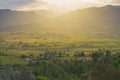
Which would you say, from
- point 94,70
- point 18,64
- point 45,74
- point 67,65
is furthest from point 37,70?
point 94,70

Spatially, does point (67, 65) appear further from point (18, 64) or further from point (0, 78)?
point (0, 78)

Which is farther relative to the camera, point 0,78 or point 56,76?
point 56,76

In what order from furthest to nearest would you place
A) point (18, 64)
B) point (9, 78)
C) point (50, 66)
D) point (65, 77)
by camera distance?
point (18, 64)
point (50, 66)
point (65, 77)
point (9, 78)

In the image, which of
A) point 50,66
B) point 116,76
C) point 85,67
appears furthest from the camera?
point 50,66

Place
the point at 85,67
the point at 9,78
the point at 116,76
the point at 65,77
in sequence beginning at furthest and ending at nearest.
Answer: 1. the point at 85,67
2. the point at 65,77
3. the point at 9,78
4. the point at 116,76

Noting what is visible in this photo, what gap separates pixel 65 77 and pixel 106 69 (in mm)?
29801

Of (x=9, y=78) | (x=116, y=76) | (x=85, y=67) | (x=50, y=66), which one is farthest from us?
(x=50, y=66)

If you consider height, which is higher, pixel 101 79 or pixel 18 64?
pixel 101 79

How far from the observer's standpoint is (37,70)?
92.1 metres

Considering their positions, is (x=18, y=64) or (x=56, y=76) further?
(x=18, y=64)

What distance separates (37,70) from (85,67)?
12.9 meters

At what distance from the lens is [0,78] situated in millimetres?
62594

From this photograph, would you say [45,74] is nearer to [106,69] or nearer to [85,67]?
[85,67]

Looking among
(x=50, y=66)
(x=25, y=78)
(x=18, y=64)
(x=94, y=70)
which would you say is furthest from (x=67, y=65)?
(x=94, y=70)
